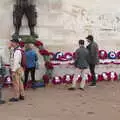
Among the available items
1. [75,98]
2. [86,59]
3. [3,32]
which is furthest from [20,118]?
[3,32]

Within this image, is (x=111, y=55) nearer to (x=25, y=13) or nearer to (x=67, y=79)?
(x=67, y=79)

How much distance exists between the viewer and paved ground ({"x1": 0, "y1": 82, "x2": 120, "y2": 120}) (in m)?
12.7

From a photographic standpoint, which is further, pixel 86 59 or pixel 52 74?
pixel 52 74

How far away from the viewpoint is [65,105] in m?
14.3

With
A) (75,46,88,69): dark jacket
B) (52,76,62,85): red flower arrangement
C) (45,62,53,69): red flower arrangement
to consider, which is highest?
(75,46,88,69): dark jacket

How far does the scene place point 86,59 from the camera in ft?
55.9

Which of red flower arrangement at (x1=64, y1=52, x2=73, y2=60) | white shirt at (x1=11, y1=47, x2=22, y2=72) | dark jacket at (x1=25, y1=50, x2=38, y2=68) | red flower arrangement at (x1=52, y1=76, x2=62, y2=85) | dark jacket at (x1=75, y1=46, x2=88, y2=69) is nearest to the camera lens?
white shirt at (x1=11, y1=47, x2=22, y2=72)

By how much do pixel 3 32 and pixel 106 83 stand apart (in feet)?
13.7

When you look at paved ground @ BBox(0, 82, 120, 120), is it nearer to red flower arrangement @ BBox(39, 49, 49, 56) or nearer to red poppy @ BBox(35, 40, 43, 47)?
red flower arrangement @ BBox(39, 49, 49, 56)

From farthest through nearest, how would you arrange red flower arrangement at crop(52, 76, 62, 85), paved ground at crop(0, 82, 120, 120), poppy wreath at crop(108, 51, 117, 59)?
poppy wreath at crop(108, 51, 117, 59) → red flower arrangement at crop(52, 76, 62, 85) → paved ground at crop(0, 82, 120, 120)

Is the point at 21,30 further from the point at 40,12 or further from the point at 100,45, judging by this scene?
the point at 100,45

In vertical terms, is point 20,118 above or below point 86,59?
below

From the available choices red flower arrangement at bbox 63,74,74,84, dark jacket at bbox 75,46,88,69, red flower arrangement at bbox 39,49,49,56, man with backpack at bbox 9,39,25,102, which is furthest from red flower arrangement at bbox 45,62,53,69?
man with backpack at bbox 9,39,25,102

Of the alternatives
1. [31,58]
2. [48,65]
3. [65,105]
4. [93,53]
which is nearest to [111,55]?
[93,53]
